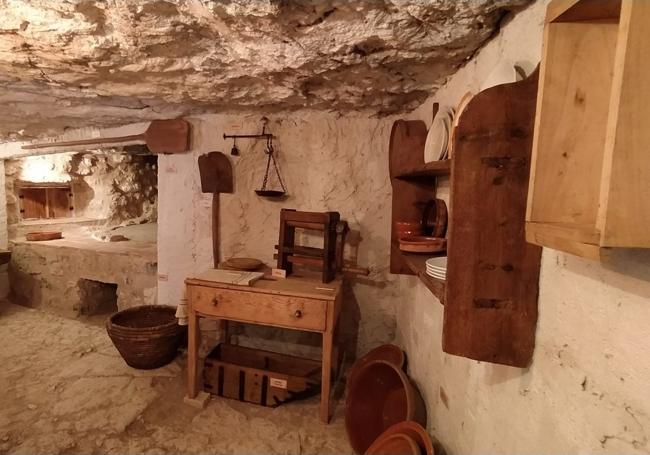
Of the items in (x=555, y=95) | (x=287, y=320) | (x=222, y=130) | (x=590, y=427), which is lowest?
(x=287, y=320)

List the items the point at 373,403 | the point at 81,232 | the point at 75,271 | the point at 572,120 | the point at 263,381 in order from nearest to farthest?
the point at 572,120 → the point at 373,403 → the point at 263,381 → the point at 75,271 → the point at 81,232

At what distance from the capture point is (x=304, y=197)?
2.04 meters

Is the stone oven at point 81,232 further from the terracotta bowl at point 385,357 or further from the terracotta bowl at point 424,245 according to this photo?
the terracotta bowl at point 424,245

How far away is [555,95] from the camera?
0.50 metres

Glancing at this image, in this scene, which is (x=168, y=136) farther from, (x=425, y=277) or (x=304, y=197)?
(x=425, y=277)

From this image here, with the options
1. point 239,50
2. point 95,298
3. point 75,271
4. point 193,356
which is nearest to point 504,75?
point 239,50

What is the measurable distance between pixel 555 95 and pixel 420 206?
0.98 meters

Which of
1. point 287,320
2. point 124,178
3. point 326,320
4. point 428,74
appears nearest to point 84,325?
point 124,178

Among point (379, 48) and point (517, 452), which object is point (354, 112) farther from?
point (517, 452)

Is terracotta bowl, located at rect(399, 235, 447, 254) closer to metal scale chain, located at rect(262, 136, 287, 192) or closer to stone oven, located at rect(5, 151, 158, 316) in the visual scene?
metal scale chain, located at rect(262, 136, 287, 192)

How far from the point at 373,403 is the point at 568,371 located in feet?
3.79

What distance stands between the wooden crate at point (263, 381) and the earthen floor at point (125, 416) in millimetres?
53

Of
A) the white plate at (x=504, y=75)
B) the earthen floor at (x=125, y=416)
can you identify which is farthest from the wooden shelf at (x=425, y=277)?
the earthen floor at (x=125, y=416)

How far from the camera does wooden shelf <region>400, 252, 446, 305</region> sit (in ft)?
2.50
